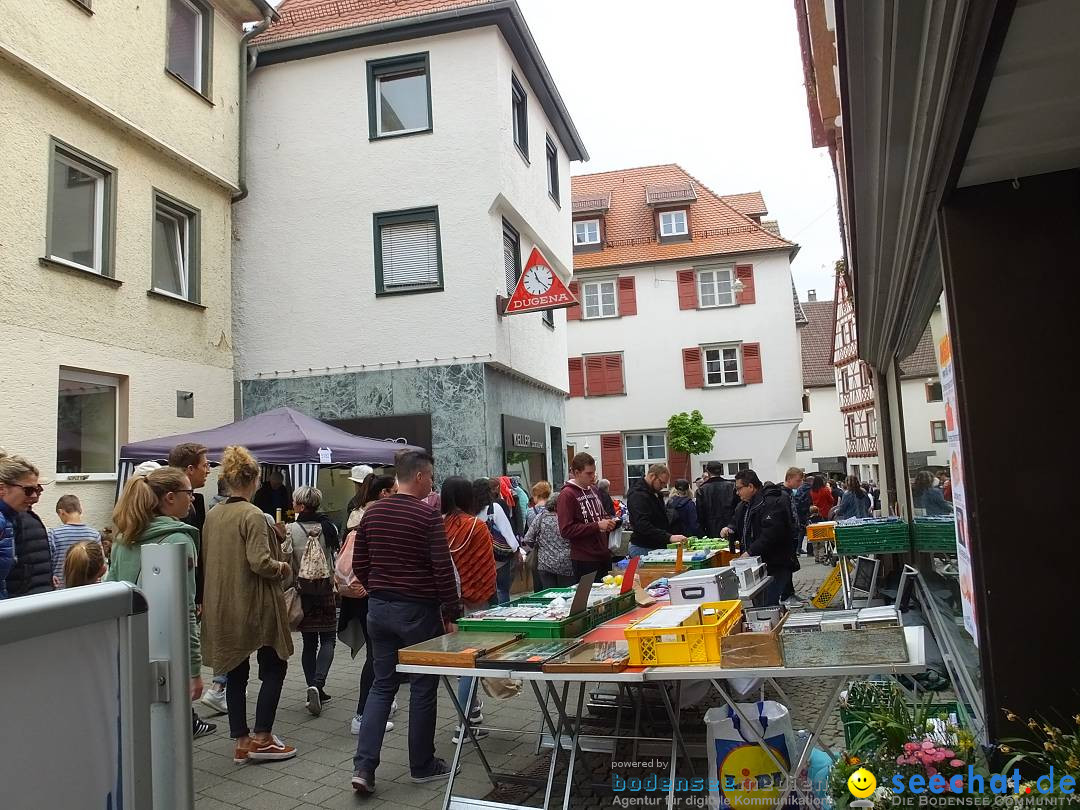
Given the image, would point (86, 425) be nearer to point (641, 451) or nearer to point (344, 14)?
point (344, 14)

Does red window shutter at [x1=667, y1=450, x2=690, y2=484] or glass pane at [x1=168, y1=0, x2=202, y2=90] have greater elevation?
glass pane at [x1=168, y1=0, x2=202, y2=90]

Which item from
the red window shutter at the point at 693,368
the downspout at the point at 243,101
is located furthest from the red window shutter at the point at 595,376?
the downspout at the point at 243,101

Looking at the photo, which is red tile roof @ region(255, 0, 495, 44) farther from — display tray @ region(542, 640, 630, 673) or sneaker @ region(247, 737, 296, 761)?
display tray @ region(542, 640, 630, 673)

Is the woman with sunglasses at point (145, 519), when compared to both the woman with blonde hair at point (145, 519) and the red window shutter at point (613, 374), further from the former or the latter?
the red window shutter at point (613, 374)

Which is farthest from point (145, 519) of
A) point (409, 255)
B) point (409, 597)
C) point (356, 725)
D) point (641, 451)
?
point (641, 451)

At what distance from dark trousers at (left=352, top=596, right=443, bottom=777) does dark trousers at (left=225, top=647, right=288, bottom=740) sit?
2.42 ft

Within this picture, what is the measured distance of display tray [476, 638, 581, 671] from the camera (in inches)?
152

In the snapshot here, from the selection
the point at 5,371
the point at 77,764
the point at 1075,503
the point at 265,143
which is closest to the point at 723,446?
the point at 265,143

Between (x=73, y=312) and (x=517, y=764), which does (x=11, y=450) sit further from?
(x=517, y=764)

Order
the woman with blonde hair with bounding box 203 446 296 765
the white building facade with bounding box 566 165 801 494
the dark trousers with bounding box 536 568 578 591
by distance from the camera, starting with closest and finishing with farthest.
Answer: the woman with blonde hair with bounding box 203 446 296 765 < the dark trousers with bounding box 536 568 578 591 < the white building facade with bounding box 566 165 801 494

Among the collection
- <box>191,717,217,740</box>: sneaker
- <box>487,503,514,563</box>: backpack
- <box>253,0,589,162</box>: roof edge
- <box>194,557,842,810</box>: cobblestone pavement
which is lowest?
<box>194,557,842,810</box>: cobblestone pavement

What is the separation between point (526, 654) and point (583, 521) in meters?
3.24

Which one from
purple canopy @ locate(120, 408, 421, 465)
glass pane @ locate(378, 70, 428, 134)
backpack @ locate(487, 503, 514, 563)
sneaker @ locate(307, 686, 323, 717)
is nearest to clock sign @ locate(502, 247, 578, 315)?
glass pane @ locate(378, 70, 428, 134)

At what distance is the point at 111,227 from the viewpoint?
10.6 m
